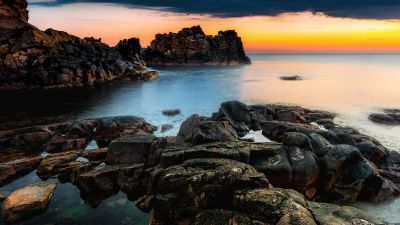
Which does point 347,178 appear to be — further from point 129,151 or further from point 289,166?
point 129,151

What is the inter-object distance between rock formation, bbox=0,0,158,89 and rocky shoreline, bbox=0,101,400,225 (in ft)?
156

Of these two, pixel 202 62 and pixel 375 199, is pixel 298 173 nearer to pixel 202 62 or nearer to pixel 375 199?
pixel 375 199

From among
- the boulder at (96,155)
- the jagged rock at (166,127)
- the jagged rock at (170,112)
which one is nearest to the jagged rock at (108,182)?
the boulder at (96,155)

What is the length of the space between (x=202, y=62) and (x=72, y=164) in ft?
532

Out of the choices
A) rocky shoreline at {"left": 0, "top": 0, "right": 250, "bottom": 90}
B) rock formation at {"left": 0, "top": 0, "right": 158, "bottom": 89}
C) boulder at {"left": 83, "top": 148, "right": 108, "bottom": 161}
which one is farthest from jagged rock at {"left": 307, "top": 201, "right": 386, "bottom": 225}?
rock formation at {"left": 0, "top": 0, "right": 158, "bottom": 89}

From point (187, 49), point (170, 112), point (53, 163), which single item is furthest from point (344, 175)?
point (187, 49)

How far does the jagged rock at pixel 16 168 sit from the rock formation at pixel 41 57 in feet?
183

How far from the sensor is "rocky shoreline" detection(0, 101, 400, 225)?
13.3m

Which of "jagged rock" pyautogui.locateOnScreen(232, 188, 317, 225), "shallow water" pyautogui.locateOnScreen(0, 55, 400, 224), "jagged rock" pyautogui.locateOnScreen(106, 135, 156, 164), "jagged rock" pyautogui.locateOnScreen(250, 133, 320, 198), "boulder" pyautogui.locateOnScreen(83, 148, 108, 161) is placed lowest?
"shallow water" pyautogui.locateOnScreen(0, 55, 400, 224)

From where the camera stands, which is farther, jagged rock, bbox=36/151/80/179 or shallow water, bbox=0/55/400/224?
jagged rock, bbox=36/151/80/179

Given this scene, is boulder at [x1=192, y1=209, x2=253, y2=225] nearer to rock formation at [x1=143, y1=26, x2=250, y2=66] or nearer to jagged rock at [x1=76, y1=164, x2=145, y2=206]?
jagged rock at [x1=76, y1=164, x2=145, y2=206]

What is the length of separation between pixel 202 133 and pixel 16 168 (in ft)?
43.5

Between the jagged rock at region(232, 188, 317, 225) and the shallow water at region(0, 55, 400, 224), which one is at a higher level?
the jagged rock at region(232, 188, 317, 225)

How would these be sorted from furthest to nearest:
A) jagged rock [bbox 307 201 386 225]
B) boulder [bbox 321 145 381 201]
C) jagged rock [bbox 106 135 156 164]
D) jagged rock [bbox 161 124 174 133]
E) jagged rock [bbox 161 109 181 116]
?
1. jagged rock [bbox 161 109 181 116]
2. jagged rock [bbox 161 124 174 133]
3. jagged rock [bbox 106 135 156 164]
4. boulder [bbox 321 145 381 201]
5. jagged rock [bbox 307 201 386 225]
